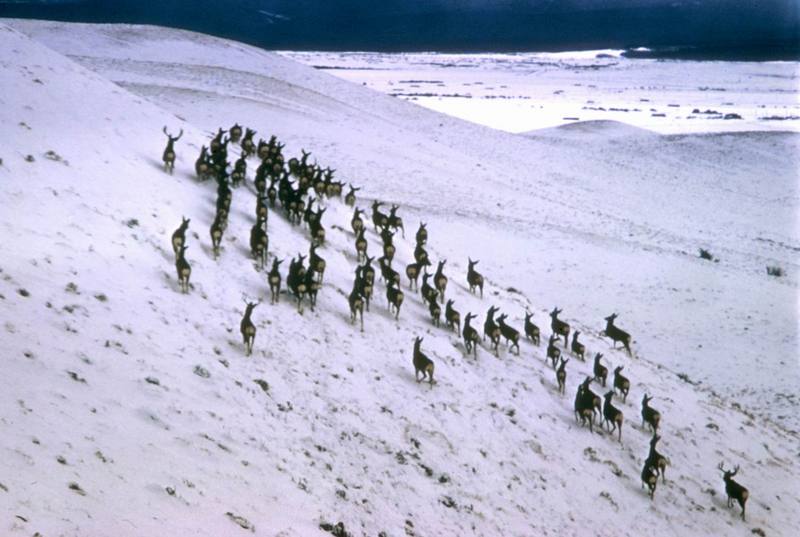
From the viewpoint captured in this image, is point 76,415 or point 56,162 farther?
point 56,162

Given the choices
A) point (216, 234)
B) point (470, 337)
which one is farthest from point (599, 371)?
point (216, 234)

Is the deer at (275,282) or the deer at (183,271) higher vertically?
the deer at (183,271)

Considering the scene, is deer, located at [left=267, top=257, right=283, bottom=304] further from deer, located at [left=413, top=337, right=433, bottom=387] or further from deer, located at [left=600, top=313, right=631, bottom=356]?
deer, located at [left=600, top=313, right=631, bottom=356]

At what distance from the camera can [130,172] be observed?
59.0 feet

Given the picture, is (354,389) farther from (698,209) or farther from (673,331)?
(698,209)

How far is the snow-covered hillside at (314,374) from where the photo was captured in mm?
9078

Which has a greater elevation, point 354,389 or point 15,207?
point 15,207

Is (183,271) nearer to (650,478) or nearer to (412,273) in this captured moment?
(412,273)

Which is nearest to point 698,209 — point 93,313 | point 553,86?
point 93,313

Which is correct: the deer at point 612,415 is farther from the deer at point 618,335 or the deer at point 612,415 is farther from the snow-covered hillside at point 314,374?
the deer at point 618,335

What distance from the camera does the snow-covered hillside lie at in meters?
9.08

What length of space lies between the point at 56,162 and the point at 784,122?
6268 centimetres

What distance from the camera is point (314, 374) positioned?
1304 centimetres

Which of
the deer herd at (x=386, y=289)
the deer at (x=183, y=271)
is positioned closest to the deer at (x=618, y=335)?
the deer herd at (x=386, y=289)
